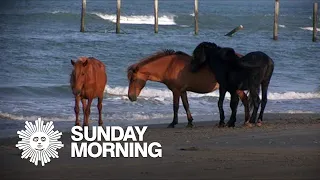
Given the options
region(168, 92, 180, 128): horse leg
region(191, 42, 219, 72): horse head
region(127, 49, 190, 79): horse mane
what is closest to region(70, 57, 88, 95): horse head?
region(127, 49, 190, 79): horse mane

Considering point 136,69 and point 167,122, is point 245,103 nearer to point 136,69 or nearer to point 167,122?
Answer: point 167,122

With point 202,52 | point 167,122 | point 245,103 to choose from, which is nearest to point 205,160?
point 202,52

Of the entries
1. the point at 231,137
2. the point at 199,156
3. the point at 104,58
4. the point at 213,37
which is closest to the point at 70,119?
the point at 231,137

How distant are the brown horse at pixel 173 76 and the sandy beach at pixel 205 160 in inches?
46.4

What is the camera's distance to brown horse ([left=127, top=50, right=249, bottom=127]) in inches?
522

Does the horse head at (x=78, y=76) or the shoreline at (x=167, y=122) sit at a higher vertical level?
the horse head at (x=78, y=76)

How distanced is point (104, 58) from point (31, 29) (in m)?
12.4

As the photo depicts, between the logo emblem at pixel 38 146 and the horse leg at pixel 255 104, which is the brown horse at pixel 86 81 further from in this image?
the horse leg at pixel 255 104

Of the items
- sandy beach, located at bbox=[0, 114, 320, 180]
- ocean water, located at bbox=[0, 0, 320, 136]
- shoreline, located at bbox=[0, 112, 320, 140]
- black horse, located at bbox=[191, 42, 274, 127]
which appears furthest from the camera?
ocean water, located at bbox=[0, 0, 320, 136]

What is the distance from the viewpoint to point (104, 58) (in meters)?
25.8

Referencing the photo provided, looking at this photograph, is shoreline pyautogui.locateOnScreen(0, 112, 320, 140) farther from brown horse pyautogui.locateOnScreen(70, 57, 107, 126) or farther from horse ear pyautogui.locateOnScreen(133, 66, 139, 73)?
horse ear pyautogui.locateOnScreen(133, 66, 139, 73)

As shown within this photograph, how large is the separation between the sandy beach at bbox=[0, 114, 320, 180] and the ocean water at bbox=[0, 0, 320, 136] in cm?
264

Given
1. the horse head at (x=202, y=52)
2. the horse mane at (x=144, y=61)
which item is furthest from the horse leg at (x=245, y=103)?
the horse mane at (x=144, y=61)

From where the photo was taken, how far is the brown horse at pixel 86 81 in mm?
12242
